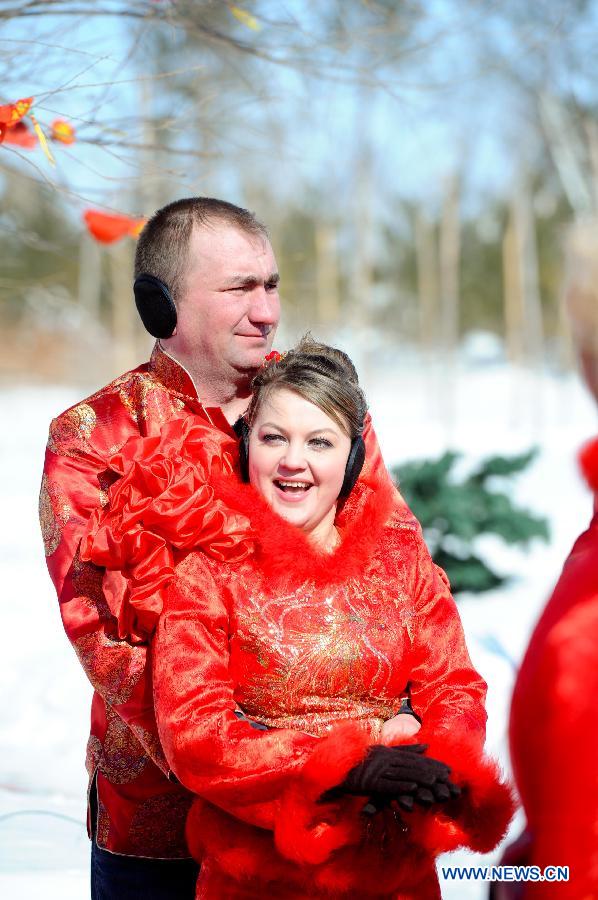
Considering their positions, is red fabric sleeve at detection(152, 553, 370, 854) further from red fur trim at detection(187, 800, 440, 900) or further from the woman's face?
the woman's face

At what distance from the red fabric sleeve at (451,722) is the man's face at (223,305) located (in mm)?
550

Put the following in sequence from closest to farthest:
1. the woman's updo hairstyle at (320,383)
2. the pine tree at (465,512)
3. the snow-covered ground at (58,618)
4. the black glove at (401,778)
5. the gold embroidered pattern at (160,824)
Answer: the black glove at (401,778) < the woman's updo hairstyle at (320,383) < the gold embroidered pattern at (160,824) < the snow-covered ground at (58,618) < the pine tree at (465,512)

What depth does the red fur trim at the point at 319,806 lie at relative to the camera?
1585 mm

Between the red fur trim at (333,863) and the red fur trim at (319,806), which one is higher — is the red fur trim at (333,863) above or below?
below

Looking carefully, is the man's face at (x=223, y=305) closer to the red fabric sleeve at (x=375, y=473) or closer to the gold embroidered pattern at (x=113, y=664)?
the red fabric sleeve at (x=375, y=473)

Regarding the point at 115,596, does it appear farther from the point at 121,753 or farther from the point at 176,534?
the point at 121,753

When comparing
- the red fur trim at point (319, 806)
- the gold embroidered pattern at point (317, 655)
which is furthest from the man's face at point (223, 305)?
the red fur trim at point (319, 806)

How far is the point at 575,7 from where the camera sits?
15531 mm

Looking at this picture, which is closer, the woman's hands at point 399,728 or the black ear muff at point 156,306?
the woman's hands at point 399,728

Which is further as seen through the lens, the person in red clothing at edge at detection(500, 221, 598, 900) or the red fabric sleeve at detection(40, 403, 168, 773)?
A: the red fabric sleeve at detection(40, 403, 168, 773)

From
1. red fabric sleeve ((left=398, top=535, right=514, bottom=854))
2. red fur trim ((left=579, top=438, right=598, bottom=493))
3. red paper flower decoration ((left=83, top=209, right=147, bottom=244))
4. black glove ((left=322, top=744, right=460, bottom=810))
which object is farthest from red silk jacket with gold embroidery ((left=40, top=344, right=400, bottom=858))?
red paper flower decoration ((left=83, top=209, right=147, bottom=244))

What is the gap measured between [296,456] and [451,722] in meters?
0.52

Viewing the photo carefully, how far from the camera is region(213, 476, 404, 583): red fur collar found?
5.97 feet

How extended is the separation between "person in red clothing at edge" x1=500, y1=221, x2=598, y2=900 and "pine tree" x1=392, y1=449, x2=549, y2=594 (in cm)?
531
